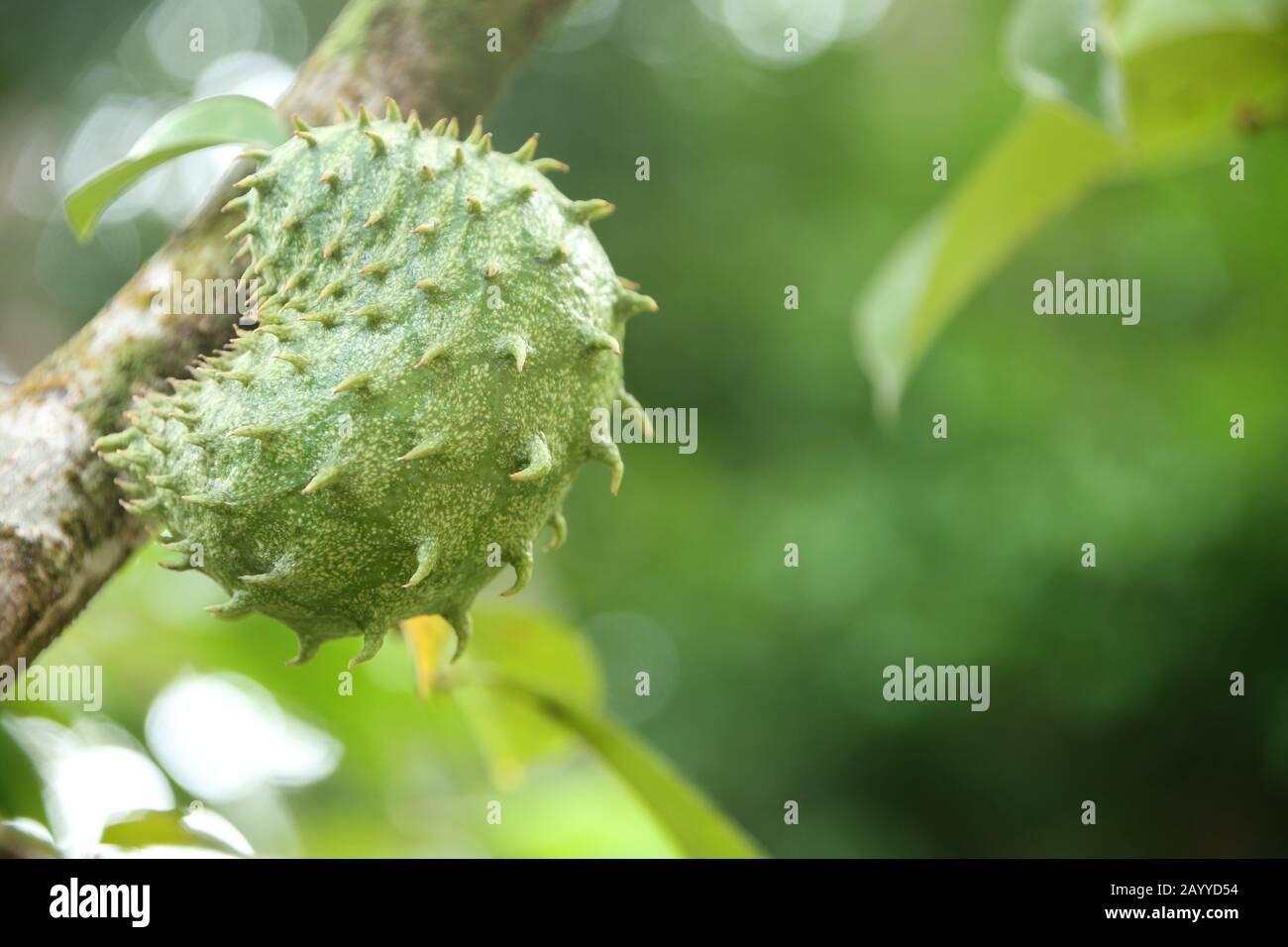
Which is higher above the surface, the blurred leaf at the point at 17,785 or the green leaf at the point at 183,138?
the green leaf at the point at 183,138

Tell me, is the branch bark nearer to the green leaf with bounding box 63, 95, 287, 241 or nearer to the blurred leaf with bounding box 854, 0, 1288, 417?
the green leaf with bounding box 63, 95, 287, 241

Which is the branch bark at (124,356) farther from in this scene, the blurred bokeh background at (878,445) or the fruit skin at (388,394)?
the blurred bokeh background at (878,445)

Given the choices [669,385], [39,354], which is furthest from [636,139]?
[39,354]

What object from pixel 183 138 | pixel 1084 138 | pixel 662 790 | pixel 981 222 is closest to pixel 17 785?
pixel 662 790

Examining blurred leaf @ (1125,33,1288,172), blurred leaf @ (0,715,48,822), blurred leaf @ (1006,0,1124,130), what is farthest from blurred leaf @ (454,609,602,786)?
blurred leaf @ (1125,33,1288,172)

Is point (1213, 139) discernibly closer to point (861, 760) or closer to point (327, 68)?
point (327, 68)

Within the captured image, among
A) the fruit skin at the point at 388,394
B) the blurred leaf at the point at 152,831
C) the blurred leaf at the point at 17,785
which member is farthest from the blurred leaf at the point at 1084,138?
the blurred leaf at the point at 17,785
